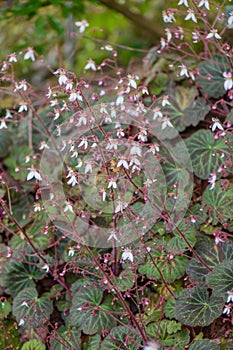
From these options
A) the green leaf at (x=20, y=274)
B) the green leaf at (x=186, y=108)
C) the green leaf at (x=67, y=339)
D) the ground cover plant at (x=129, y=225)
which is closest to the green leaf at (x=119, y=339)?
the ground cover plant at (x=129, y=225)

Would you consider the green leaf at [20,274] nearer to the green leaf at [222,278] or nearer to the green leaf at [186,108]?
the green leaf at [222,278]

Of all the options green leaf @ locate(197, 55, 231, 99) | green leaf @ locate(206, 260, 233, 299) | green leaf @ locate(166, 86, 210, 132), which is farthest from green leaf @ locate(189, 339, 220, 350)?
green leaf @ locate(197, 55, 231, 99)

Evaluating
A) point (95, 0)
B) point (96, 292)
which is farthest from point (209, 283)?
point (95, 0)

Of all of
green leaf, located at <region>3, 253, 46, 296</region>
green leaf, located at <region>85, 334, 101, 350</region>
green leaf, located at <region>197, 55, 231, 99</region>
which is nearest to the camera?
green leaf, located at <region>85, 334, 101, 350</region>

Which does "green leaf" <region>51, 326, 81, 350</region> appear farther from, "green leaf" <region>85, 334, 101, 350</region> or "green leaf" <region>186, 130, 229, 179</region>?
"green leaf" <region>186, 130, 229, 179</region>

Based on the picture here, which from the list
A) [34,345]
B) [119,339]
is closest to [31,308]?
[34,345]

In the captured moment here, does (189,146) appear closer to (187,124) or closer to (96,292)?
(187,124)
